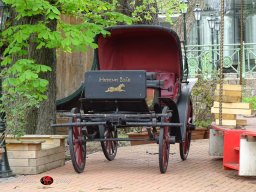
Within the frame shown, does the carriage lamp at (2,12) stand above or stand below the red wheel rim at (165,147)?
above

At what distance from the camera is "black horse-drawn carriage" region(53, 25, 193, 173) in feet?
40.3

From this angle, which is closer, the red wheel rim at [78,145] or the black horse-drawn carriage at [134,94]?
the black horse-drawn carriage at [134,94]

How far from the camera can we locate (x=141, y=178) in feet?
38.7

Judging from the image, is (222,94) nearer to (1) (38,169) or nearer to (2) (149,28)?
(2) (149,28)

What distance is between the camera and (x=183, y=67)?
1427 cm

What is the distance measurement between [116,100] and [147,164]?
72.6 inches

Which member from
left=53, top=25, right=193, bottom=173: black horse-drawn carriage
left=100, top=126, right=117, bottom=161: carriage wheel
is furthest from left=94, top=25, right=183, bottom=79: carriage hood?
left=100, top=126, right=117, bottom=161: carriage wheel

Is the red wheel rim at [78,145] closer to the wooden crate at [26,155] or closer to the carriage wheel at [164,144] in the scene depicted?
the wooden crate at [26,155]

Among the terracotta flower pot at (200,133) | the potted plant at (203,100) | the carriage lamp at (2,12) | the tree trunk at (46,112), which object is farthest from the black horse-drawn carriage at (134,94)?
the potted plant at (203,100)

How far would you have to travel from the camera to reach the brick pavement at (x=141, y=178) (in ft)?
35.3

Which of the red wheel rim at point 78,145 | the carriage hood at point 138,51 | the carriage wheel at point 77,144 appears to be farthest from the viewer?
the carriage hood at point 138,51

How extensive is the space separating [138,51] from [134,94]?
2527mm

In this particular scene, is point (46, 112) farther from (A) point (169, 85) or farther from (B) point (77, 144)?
(B) point (77, 144)

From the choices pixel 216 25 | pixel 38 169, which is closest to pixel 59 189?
pixel 38 169
